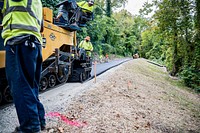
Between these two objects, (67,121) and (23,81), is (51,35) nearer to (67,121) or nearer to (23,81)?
(67,121)

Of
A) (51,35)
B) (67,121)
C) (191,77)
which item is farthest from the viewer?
(191,77)

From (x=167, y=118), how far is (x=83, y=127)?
2.89m

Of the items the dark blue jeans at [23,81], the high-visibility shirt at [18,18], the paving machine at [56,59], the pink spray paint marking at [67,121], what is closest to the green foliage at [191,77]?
the paving machine at [56,59]

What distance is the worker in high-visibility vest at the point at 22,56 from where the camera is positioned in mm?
2496

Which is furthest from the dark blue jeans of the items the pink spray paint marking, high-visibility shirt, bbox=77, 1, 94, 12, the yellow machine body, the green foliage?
the green foliage

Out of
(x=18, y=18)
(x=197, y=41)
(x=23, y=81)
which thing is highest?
(x=197, y=41)

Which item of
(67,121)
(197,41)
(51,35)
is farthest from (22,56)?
(197,41)

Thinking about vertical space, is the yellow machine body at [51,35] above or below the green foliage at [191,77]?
above

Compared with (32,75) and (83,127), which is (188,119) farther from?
(32,75)

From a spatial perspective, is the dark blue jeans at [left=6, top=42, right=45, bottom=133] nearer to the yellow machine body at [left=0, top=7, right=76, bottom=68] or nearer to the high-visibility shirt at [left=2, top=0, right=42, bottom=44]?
the high-visibility shirt at [left=2, top=0, right=42, bottom=44]

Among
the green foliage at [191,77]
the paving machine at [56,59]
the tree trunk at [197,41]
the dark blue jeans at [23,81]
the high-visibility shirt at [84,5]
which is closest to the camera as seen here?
the dark blue jeans at [23,81]

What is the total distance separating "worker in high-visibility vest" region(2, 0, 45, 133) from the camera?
8.19ft

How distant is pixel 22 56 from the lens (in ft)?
8.29

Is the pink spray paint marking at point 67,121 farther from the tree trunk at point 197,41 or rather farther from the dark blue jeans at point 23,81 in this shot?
the tree trunk at point 197,41
